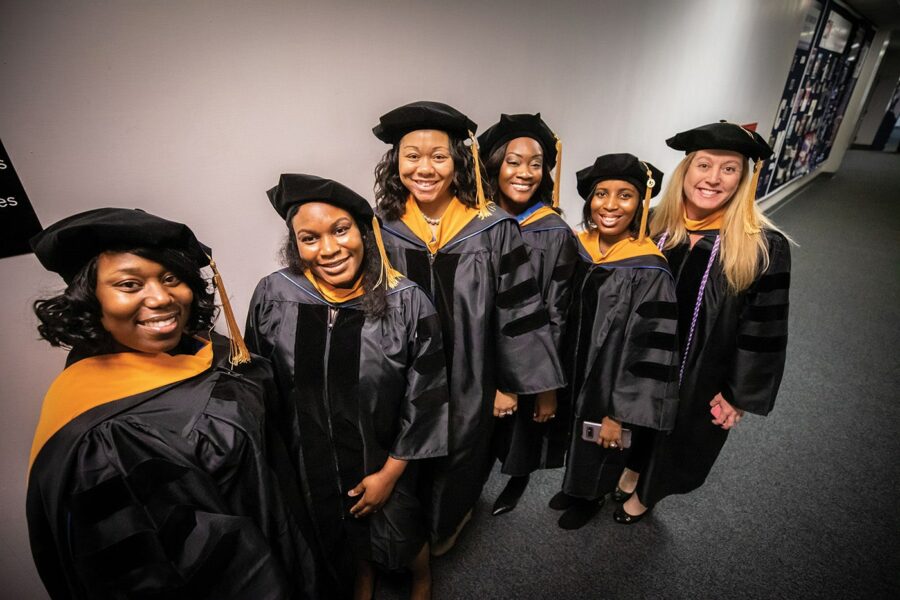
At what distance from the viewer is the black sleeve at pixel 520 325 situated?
1737mm

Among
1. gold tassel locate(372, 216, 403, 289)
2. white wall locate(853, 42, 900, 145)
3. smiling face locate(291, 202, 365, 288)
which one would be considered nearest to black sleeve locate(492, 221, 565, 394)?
gold tassel locate(372, 216, 403, 289)

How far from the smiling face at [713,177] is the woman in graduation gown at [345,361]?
4.41ft

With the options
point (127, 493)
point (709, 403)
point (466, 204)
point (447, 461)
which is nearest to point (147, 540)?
point (127, 493)

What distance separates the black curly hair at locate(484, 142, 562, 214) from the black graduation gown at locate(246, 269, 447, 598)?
0.82 metres

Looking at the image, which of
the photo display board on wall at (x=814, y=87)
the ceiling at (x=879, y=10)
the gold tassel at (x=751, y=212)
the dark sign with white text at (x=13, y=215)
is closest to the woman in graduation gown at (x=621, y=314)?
the gold tassel at (x=751, y=212)

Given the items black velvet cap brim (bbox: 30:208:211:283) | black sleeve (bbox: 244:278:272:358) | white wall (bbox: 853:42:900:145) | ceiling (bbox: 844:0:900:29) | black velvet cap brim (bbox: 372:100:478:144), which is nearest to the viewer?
black velvet cap brim (bbox: 30:208:211:283)

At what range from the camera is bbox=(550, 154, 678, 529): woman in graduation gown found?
1.72 meters

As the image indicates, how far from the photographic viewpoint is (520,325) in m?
1.78

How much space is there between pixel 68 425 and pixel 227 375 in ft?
1.13

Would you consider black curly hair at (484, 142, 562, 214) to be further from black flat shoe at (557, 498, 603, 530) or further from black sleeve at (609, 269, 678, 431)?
black flat shoe at (557, 498, 603, 530)

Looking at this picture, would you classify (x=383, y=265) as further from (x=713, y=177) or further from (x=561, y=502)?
(x=561, y=502)

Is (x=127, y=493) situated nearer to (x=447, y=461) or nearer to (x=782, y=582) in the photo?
(x=447, y=461)

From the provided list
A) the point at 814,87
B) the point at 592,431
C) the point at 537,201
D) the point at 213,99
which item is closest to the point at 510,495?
the point at 592,431

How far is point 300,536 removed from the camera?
1.29 meters
